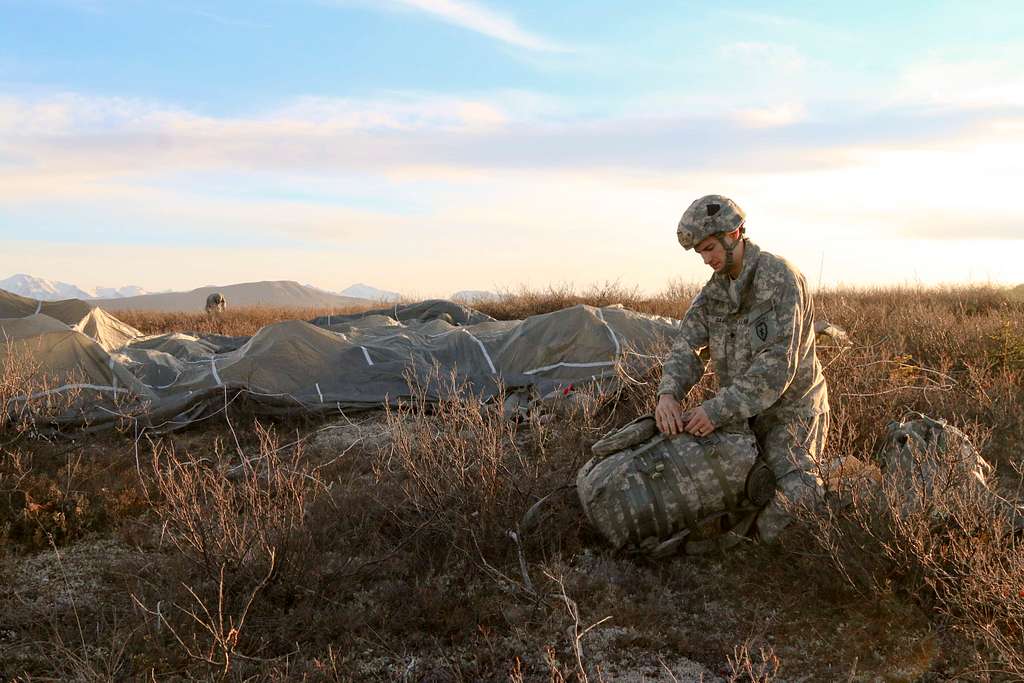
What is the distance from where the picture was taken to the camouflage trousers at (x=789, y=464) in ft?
14.0

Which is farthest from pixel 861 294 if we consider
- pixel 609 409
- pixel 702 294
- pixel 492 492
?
pixel 492 492

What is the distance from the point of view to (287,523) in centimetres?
449

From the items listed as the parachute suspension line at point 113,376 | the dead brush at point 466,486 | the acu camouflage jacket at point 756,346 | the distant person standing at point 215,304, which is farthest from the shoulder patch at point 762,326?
the distant person standing at point 215,304

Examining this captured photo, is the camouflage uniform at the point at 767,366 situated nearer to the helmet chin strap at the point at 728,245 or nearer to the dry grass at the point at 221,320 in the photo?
the helmet chin strap at the point at 728,245

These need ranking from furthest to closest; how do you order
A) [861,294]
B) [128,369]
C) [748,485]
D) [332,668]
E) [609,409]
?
1. [861,294]
2. [128,369]
3. [609,409]
4. [748,485]
5. [332,668]

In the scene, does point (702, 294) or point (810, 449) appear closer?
point (810, 449)

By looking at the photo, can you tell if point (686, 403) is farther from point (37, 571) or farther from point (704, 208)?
point (37, 571)

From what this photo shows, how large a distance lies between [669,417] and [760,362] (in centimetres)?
53

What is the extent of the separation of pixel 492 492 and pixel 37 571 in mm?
2410

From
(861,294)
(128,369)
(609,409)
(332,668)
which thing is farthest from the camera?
(861,294)

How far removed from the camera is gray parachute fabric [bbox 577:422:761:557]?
13.9ft

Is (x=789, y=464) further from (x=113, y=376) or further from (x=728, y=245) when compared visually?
(x=113, y=376)

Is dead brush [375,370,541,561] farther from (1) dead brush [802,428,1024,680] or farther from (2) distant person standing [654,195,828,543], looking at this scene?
(1) dead brush [802,428,1024,680]

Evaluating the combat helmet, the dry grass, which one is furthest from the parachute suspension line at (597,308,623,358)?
the dry grass
